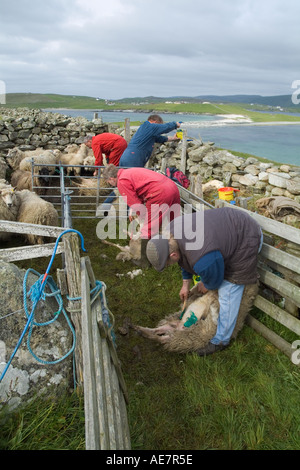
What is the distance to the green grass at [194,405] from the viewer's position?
2.33m

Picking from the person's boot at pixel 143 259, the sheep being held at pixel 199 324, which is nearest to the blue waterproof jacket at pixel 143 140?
the person's boot at pixel 143 259

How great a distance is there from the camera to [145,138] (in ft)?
22.7

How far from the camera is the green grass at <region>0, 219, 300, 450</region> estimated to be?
233 centimetres

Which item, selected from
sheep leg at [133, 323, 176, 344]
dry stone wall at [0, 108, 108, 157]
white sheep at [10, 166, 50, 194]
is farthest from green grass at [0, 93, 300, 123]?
sheep leg at [133, 323, 176, 344]

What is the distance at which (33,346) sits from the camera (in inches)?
102

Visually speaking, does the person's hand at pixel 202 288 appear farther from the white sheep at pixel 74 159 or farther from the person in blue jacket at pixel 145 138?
the white sheep at pixel 74 159

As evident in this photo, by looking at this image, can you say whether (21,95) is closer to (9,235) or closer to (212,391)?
(9,235)

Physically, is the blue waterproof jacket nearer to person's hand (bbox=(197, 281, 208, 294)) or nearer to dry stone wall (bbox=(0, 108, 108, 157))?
person's hand (bbox=(197, 281, 208, 294))

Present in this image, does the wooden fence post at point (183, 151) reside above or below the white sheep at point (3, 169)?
above

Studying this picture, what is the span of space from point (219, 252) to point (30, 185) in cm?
709

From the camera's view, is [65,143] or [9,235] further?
[65,143]
